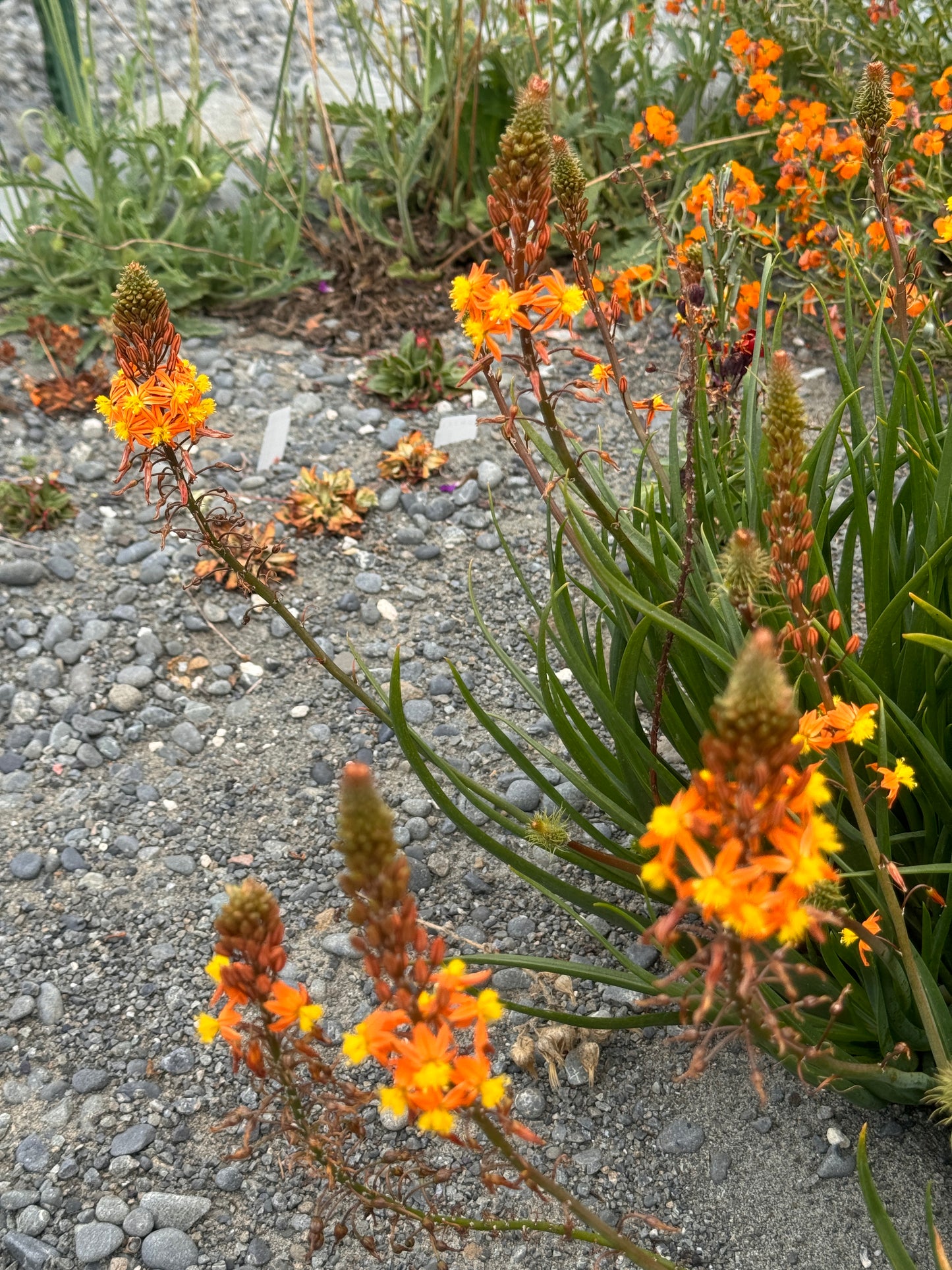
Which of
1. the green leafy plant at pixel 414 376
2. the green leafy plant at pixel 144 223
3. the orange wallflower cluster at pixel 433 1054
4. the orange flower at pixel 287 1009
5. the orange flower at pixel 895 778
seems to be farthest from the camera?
the green leafy plant at pixel 144 223

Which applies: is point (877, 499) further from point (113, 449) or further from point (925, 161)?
point (113, 449)

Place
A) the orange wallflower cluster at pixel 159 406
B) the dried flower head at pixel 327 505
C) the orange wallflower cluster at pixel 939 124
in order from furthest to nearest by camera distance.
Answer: the dried flower head at pixel 327 505 < the orange wallflower cluster at pixel 939 124 < the orange wallflower cluster at pixel 159 406

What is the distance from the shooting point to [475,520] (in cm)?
349

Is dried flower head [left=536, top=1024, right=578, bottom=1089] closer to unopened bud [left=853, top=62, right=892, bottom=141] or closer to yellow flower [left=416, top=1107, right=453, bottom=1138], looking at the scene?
yellow flower [left=416, top=1107, right=453, bottom=1138]

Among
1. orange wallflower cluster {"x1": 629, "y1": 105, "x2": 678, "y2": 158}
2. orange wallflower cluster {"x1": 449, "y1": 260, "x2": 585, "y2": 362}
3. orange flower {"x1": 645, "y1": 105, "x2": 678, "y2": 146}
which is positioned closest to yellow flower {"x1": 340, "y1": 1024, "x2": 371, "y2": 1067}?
orange wallflower cluster {"x1": 449, "y1": 260, "x2": 585, "y2": 362}

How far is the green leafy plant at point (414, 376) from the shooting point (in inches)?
154

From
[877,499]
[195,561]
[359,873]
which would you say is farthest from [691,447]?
[195,561]

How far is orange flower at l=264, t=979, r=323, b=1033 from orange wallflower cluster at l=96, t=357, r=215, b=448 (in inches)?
38.1

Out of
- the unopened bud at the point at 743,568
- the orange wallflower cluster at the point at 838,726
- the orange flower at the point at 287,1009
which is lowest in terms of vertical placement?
the orange flower at the point at 287,1009

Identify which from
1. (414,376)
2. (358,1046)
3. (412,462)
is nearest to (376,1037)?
(358,1046)

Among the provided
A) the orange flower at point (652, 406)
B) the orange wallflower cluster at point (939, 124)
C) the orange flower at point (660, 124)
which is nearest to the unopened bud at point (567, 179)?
the orange flower at point (652, 406)

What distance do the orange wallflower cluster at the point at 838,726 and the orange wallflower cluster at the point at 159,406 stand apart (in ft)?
3.41

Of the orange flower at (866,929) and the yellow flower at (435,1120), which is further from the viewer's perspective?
the orange flower at (866,929)

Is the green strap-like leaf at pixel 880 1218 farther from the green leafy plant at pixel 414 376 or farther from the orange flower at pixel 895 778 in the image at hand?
the green leafy plant at pixel 414 376
